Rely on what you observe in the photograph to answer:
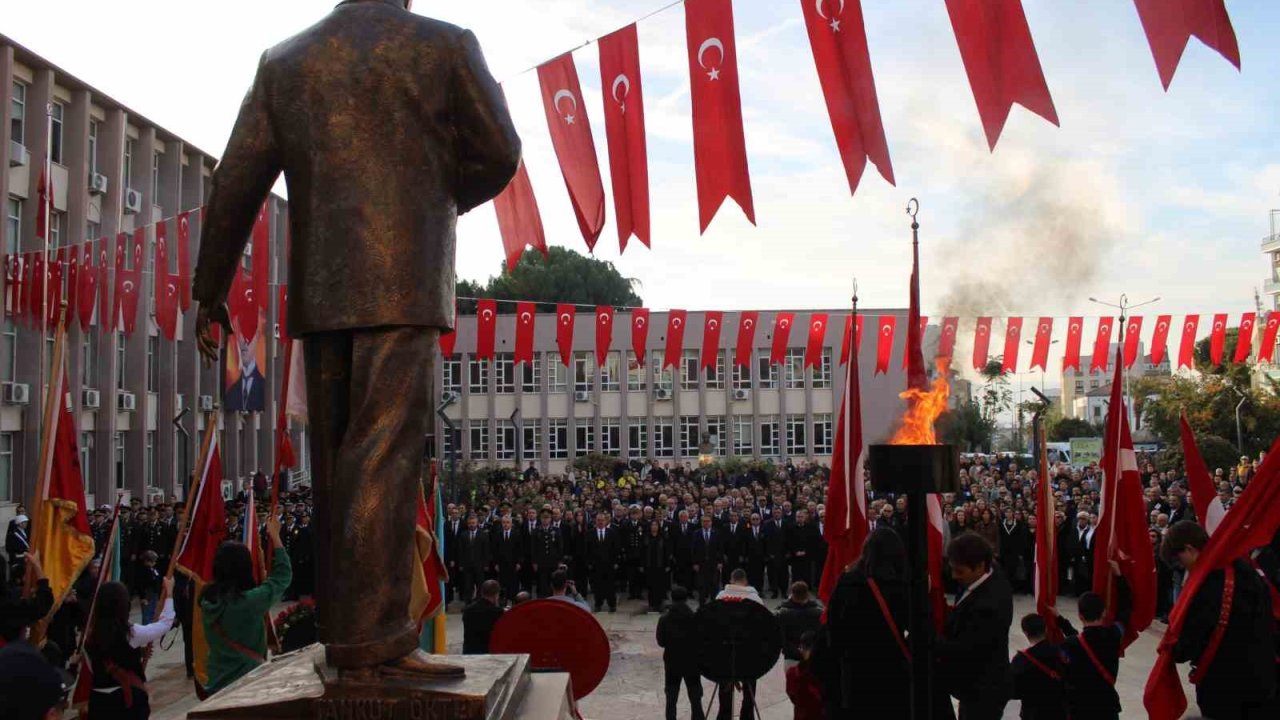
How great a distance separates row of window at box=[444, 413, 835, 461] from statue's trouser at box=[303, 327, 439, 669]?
4293 centimetres

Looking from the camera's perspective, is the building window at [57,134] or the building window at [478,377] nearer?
the building window at [57,134]

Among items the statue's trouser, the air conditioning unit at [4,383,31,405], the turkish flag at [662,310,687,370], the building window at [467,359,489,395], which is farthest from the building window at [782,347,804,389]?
the statue's trouser

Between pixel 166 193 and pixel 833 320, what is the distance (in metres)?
24.3

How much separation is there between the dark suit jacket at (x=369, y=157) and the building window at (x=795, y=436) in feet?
143

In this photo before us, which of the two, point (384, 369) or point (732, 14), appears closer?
point (384, 369)

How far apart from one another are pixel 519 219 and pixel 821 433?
3567 centimetres

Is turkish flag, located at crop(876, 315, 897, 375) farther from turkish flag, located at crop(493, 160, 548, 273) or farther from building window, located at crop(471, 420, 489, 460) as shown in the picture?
building window, located at crop(471, 420, 489, 460)

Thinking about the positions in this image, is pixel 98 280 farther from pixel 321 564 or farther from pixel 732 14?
pixel 321 564

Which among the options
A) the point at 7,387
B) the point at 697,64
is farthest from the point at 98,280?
the point at 697,64

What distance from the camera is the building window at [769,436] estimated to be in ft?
155

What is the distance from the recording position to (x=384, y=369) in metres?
3.76

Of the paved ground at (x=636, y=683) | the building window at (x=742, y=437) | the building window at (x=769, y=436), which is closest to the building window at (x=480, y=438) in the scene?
the building window at (x=742, y=437)

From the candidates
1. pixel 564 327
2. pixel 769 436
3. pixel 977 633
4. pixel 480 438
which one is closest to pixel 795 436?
pixel 769 436

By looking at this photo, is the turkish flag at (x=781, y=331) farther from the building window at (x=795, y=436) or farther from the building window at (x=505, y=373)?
the building window at (x=505, y=373)
